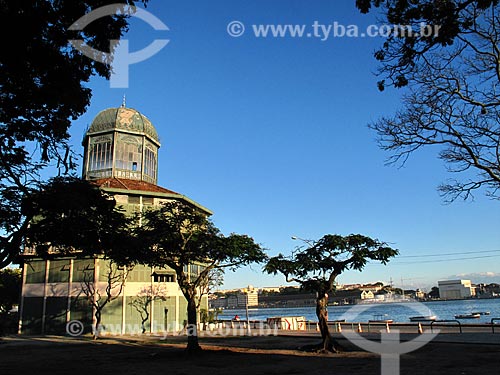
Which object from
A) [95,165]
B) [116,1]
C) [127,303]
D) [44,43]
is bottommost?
[127,303]

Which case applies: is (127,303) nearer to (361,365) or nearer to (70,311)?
(70,311)

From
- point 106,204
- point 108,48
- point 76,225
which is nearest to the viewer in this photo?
point 108,48

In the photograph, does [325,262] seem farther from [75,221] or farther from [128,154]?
[128,154]

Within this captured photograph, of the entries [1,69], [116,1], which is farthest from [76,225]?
[116,1]

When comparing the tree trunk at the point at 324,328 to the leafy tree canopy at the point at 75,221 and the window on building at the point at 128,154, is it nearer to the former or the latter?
the leafy tree canopy at the point at 75,221

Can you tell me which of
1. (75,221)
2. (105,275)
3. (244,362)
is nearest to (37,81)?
(75,221)

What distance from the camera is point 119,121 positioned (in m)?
48.5

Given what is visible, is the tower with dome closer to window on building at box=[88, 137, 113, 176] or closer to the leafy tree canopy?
window on building at box=[88, 137, 113, 176]

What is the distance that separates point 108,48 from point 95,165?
38.1 m

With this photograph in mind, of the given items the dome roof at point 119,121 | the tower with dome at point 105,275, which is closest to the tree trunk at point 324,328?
the tower with dome at point 105,275

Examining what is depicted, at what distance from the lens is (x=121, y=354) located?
79.6 feet
